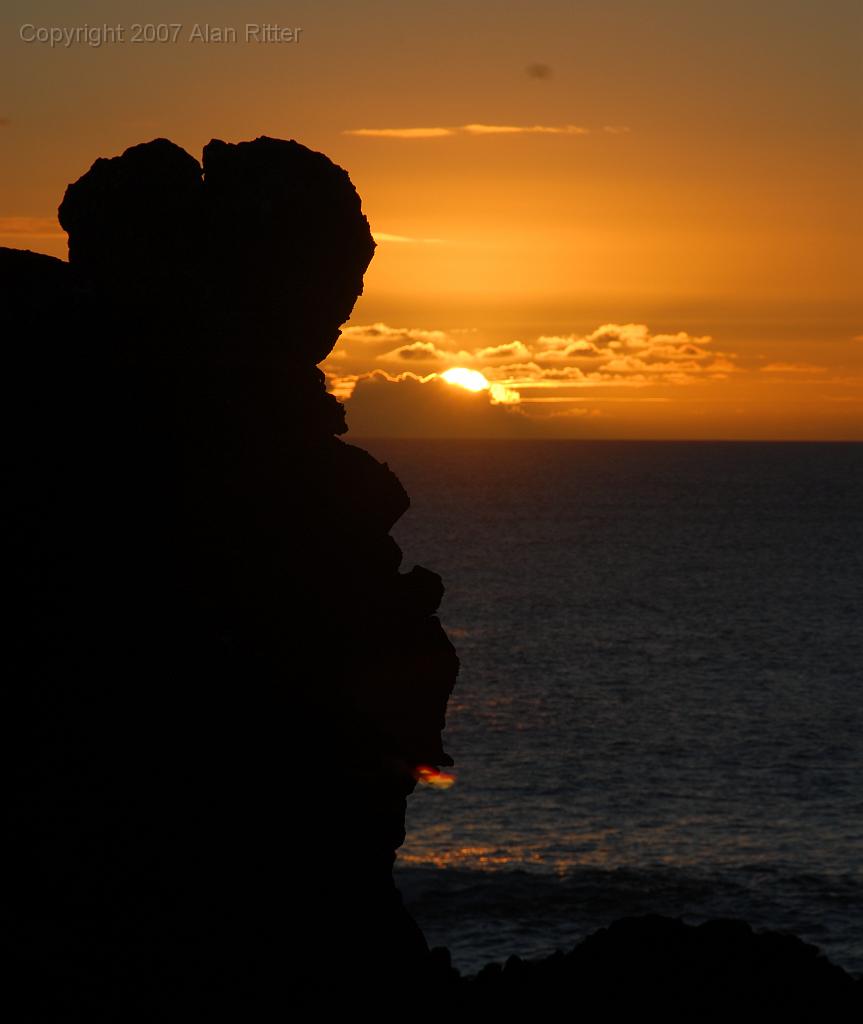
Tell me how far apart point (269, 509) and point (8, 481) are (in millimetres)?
4786

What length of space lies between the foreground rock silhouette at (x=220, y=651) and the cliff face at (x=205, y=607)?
41 mm

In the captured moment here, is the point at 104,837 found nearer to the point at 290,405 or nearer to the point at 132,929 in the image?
the point at 132,929

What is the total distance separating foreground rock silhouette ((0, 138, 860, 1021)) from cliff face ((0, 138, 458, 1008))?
41mm

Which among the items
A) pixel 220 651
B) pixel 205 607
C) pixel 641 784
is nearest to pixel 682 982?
pixel 220 651

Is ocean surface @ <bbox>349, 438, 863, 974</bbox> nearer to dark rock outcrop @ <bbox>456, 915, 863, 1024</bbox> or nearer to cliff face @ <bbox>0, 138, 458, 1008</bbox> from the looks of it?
dark rock outcrop @ <bbox>456, 915, 863, 1024</bbox>

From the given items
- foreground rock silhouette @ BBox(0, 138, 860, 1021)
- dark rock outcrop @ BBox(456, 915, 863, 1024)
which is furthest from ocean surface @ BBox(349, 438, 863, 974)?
foreground rock silhouette @ BBox(0, 138, 860, 1021)

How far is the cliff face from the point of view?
62.7 ft

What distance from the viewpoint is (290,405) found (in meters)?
24.4

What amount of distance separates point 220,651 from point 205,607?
0.83 metres

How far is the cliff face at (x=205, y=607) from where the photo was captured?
19109 millimetres

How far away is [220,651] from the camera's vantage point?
20.6 meters

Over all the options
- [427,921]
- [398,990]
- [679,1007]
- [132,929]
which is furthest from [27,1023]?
[427,921]

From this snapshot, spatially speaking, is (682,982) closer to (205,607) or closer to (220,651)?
(220,651)

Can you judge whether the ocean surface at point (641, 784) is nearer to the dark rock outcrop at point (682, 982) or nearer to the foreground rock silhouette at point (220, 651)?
the dark rock outcrop at point (682, 982)
